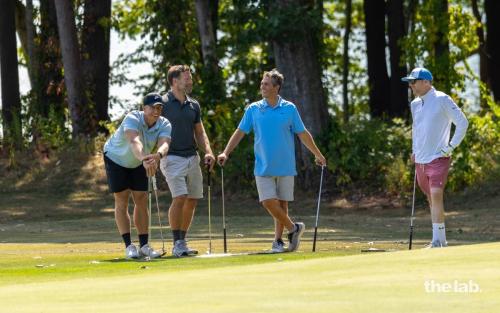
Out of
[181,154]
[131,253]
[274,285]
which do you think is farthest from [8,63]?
[274,285]

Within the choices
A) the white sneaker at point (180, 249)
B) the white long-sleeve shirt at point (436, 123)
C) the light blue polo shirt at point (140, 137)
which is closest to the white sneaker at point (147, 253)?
the white sneaker at point (180, 249)

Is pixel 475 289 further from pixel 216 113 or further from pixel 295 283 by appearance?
pixel 216 113

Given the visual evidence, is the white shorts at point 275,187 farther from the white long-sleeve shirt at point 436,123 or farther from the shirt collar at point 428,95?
the shirt collar at point 428,95

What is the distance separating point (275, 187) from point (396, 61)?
87.9 ft

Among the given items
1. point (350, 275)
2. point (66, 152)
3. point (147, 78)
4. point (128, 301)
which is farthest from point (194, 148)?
point (147, 78)

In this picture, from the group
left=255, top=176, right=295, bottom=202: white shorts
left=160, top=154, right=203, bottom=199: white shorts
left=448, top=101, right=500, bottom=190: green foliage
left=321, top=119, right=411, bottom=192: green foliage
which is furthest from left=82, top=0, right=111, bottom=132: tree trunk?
left=255, top=176, right=295, bottom=202: white shorts

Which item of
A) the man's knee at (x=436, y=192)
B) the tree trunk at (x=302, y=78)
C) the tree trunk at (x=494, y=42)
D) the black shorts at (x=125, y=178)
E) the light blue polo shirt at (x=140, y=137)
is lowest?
the man's knee at (x=436, y=192)

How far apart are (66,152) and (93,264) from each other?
21.7 meters

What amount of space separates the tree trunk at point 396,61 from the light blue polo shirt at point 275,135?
25326 mm

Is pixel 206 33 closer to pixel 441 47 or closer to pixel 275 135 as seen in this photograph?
pixel 441 47

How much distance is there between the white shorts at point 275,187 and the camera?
17.6 meters

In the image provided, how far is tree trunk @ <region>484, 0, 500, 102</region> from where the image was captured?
43.7 m

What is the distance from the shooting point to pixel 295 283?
11.6 meters

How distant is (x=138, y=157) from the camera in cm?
1639
